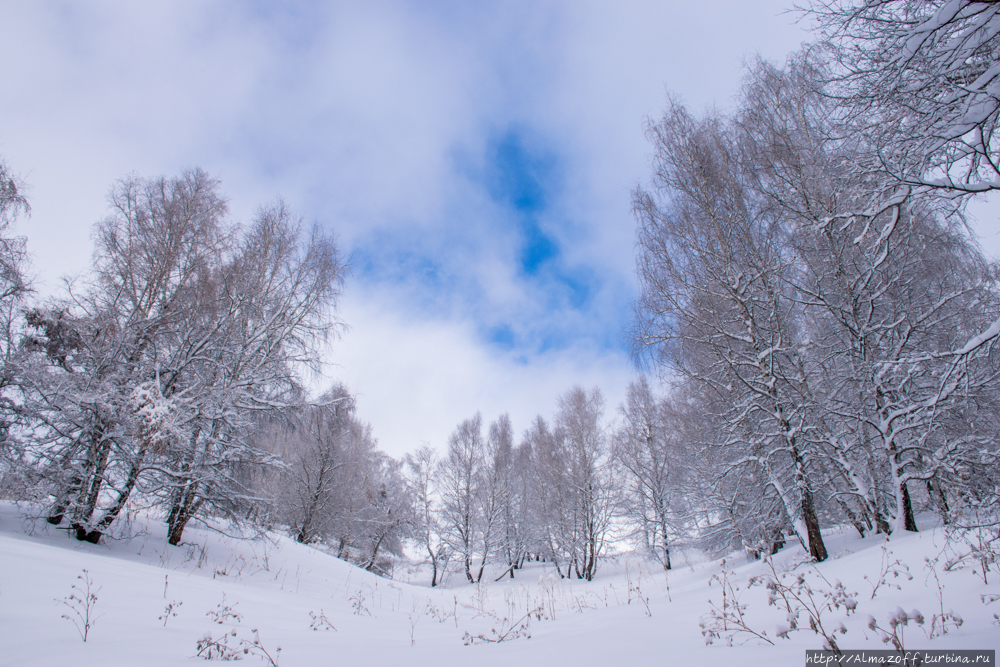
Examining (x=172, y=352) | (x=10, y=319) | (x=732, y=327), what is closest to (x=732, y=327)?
(x=732, y=327)

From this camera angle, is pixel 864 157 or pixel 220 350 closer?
pixel 864 157

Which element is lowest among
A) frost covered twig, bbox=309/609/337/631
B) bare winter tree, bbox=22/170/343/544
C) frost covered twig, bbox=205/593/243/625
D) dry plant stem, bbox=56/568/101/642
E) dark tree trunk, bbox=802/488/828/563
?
frost covered twig, bbox=309/609/337/631

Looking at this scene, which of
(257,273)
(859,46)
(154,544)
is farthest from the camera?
(257,273)

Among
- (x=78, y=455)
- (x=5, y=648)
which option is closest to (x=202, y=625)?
(x=5, y=648)

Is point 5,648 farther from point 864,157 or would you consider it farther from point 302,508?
point 302,508

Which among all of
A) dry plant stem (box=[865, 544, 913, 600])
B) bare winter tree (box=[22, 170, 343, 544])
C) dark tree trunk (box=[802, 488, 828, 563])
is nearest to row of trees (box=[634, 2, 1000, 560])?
dark tree trunk (box=[802, 488, 828, 563])

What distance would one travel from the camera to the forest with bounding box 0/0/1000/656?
402 centimetres

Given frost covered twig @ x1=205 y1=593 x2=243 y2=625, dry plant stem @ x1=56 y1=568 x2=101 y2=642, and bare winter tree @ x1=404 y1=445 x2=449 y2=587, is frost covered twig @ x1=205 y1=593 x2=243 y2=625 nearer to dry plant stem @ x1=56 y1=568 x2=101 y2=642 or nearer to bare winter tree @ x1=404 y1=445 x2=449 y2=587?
dry plant stem @ x1=56 y1=568 x2=101 y2=642

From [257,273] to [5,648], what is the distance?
8.86m

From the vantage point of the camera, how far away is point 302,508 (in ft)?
55.2

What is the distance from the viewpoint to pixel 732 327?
7867 mm

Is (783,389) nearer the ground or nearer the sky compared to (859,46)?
nearer the ground

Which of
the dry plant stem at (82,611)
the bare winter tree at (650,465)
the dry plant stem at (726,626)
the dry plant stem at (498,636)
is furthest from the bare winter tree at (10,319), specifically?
the bare winter tree at (650,465)

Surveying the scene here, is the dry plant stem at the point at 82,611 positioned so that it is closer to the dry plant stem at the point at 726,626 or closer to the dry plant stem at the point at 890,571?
the dry plant stem at the point at 726,626
